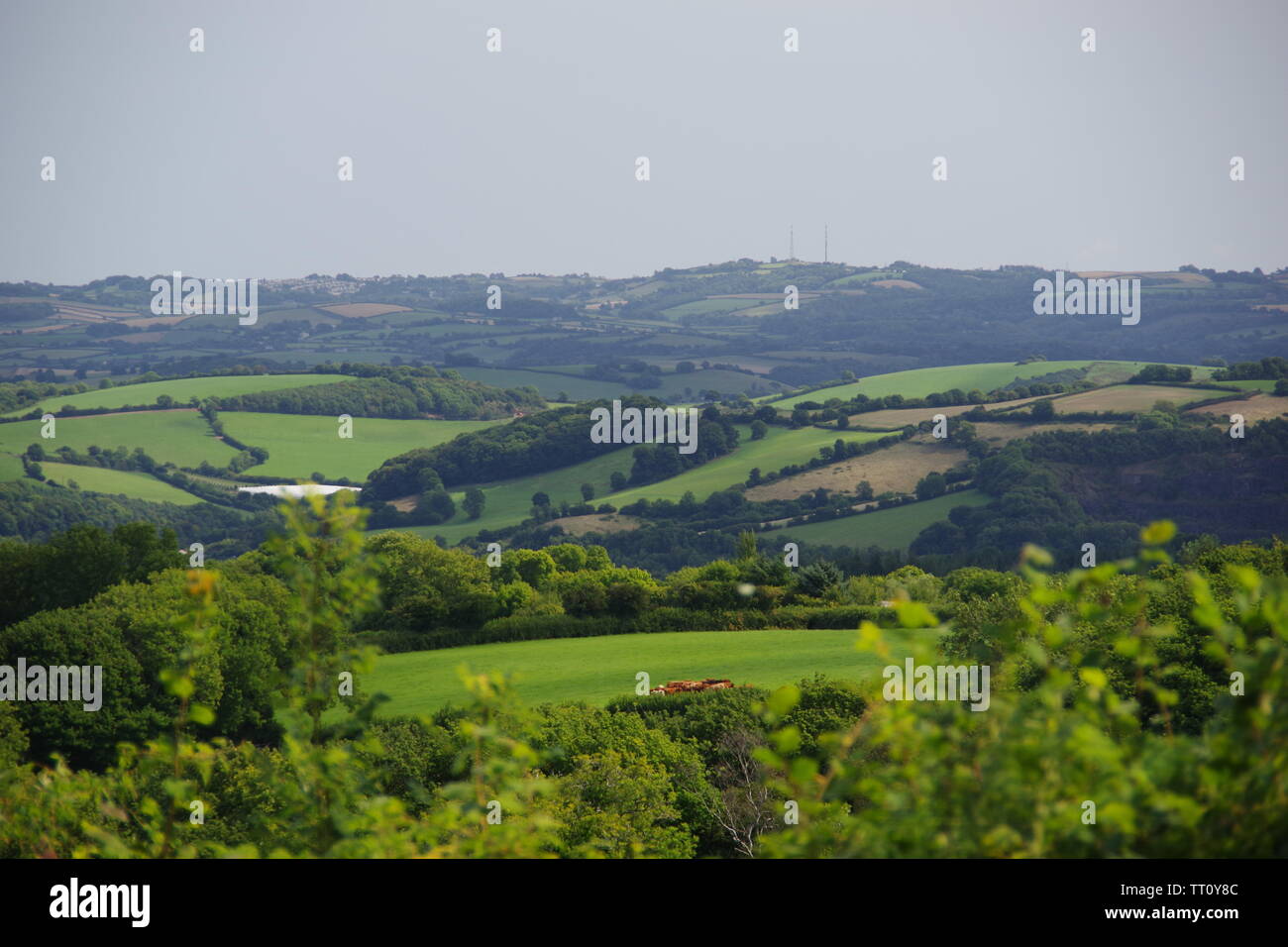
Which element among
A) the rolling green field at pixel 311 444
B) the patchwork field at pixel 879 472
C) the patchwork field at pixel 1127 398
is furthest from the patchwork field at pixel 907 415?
the rolling green field at pixel 311 444

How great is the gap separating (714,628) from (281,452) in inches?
5302

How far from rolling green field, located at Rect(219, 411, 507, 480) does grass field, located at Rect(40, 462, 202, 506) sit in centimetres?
1291

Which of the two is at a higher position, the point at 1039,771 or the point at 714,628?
the point at 1039,771

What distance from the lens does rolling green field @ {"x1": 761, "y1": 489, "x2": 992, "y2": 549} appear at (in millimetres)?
118562

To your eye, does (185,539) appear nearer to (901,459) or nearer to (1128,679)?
(901,459)

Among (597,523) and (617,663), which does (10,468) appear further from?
(617,663)

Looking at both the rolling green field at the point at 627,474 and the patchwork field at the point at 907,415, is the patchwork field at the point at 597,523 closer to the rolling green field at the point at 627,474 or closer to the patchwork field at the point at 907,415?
the rolling green field at the point at 627,474

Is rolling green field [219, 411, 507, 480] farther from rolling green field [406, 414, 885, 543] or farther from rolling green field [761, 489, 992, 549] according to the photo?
rolling green field [761, 489, 992, 549]

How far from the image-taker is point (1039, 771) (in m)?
5.51

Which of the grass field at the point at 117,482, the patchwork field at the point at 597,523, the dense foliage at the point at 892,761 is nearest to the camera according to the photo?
the dense foliage at the point at 892,761

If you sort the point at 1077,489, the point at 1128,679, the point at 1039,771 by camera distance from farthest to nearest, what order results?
the point at 1077,489, the point at 1128,679, the point at 1039,771

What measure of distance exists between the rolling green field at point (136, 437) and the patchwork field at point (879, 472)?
271 feet

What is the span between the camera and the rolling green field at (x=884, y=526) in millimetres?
118562
